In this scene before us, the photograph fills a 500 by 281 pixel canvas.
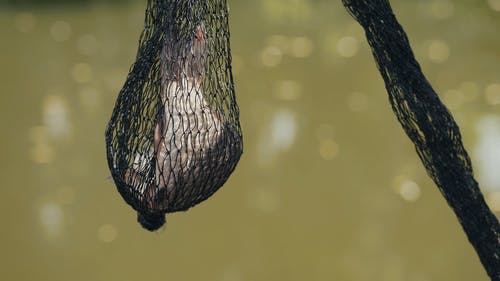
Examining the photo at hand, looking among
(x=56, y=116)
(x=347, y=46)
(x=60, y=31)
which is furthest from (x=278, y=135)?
(x=60, y=31)

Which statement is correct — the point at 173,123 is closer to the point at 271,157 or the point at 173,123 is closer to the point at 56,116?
the point at 271,157

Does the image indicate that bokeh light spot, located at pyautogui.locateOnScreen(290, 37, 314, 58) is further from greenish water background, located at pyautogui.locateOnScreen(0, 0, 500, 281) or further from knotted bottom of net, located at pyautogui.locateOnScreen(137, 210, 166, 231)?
knotted bottom of net, located at pyautogui.locateOnScreen(137, 210, 166, 231)

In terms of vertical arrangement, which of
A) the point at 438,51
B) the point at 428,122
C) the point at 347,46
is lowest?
the point at 428,122

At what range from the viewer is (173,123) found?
2.12 ft

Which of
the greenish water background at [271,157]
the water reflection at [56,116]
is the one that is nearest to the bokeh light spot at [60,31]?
the greenish water background at [271,157]

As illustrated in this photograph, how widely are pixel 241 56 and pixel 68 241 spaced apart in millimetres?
748

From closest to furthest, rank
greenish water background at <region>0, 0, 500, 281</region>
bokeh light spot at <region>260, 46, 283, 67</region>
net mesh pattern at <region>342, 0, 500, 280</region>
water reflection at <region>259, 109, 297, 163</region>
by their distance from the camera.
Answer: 1. net mesh pattern at <region>342, 0, 500, 280</region>
2. greenish water background at <region>0, 0, 500, 281</region>
3. water reflection at <region>259, 109, 297, 163</region>
4. bokeh light spot at <region>260, 46, 283, 67</region>

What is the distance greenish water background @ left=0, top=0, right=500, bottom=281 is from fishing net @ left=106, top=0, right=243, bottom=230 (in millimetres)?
920

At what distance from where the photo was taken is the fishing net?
621 millimetres

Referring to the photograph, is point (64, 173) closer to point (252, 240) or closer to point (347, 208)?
point (252, 240)

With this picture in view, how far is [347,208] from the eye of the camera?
1.84 metres

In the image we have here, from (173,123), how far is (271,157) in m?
1.34

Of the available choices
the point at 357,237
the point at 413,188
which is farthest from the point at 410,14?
the point at 357,237

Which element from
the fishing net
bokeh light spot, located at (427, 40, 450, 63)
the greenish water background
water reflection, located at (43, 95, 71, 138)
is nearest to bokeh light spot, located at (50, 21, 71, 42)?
the greenish water background
